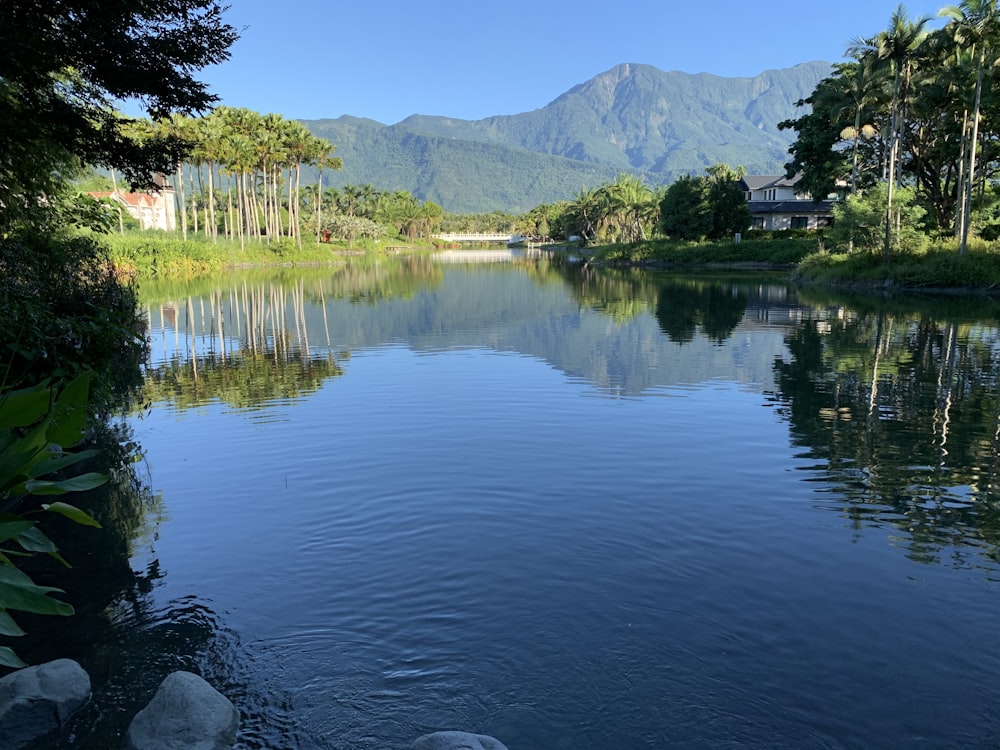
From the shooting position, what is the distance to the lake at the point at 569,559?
5.93 metres

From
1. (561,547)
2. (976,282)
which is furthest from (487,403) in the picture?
(976,282)

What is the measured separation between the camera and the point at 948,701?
19.5ft

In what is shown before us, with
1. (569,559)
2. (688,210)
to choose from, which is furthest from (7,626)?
(688,210)

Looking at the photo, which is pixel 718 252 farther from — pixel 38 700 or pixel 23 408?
pixel 23 408

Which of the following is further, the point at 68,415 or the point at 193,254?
the point at 193,254

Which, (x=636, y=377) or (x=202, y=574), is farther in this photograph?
(x=636, y=377)

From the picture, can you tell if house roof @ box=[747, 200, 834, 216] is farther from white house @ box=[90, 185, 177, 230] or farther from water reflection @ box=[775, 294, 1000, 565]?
white house @ box=[90, 185, 177, 230]

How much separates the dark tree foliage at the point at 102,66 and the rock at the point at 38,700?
28.9ft

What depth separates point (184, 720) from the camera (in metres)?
5.27

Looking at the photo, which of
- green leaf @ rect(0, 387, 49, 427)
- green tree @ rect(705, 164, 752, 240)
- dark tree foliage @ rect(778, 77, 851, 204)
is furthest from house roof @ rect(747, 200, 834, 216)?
green leaf @ rect(0, 387, 49, 427)

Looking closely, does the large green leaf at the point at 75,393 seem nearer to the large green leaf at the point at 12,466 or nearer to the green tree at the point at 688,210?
the large green leaf at the point at 12,466

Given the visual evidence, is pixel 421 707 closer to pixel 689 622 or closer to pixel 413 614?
pixel 413 614

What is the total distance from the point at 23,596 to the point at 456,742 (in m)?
2.71

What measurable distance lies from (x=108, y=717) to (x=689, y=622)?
16.6 feet
